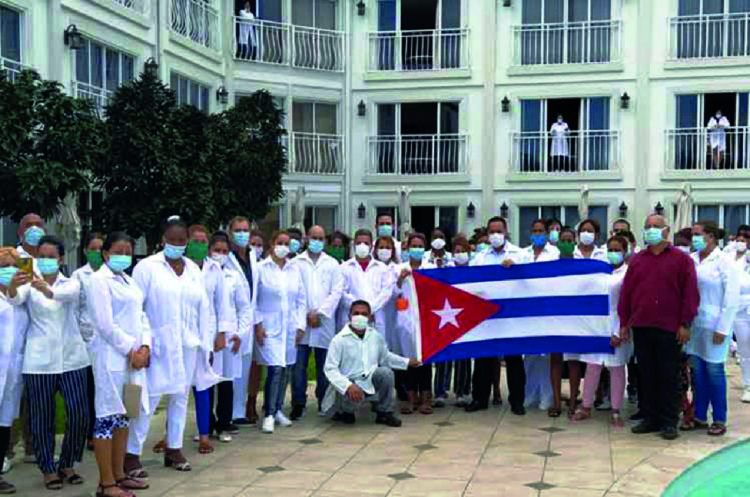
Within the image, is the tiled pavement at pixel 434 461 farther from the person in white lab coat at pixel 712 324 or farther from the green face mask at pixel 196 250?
the green face mask at pixel 196 250

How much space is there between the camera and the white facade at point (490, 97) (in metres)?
20.6

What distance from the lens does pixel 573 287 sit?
28.6ft

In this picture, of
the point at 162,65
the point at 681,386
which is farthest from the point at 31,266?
the point at 162,65

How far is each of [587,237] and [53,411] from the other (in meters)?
5.58

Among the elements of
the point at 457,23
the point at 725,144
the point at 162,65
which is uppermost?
the point at 457,23

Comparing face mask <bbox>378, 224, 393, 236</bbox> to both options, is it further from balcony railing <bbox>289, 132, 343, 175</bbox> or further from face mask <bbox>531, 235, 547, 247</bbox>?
balcony railing <bbox>289, 132, 343, 175</bbox>

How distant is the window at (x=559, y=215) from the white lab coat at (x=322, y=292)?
43.6 ft

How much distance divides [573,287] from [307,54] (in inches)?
598

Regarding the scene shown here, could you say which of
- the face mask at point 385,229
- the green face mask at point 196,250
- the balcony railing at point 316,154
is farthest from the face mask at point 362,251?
the balcony railing at point 316,154

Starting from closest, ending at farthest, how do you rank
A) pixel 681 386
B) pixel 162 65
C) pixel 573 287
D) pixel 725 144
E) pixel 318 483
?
pixel 318 483, pixel 681 386, pixel 573 287, pixel 162 65, pixel 725 144

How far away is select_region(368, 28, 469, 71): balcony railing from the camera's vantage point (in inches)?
867

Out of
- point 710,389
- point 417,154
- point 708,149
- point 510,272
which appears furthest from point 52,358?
point 708,149

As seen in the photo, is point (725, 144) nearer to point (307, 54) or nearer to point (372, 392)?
point (307, 54)

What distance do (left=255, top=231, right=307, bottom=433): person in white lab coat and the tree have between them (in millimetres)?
2815
